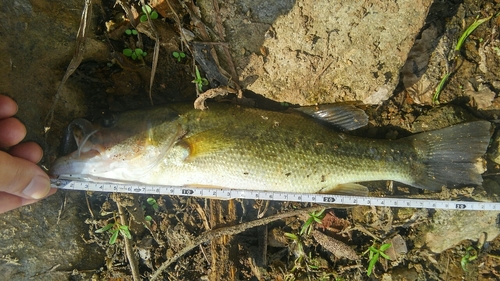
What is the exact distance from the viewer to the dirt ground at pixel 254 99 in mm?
2930

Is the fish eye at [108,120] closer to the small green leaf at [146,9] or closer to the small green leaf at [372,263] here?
the small green leaf at [146,9]

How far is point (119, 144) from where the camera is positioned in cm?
285

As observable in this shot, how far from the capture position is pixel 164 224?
352 centimetres

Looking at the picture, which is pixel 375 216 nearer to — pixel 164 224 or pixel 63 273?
pixel 164 224

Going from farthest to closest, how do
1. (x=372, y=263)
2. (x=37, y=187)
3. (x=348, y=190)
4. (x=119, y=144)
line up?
1. (x=372, y=263)
2. (x=348, y=190)
3. (x=119, y=144)
4. (x=37, y=187)

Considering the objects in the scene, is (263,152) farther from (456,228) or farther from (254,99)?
(456,228)

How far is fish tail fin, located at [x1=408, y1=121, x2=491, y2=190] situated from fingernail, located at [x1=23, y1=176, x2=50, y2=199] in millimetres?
3198

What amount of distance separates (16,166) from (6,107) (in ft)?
1.90

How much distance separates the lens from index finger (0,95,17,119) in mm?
2643

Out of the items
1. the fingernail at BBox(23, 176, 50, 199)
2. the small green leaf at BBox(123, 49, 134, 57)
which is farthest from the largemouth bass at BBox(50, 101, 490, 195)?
the small green leaf at BBox(123, 49, 134, 57)

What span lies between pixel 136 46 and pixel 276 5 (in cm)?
134

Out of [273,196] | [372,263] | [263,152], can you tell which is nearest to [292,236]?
[273,196]

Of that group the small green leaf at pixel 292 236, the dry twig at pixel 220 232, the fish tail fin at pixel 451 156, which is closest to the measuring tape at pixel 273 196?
the fish tail fin at pixel 451 156

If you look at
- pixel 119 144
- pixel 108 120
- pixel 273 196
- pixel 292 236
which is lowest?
pixel 292 236
